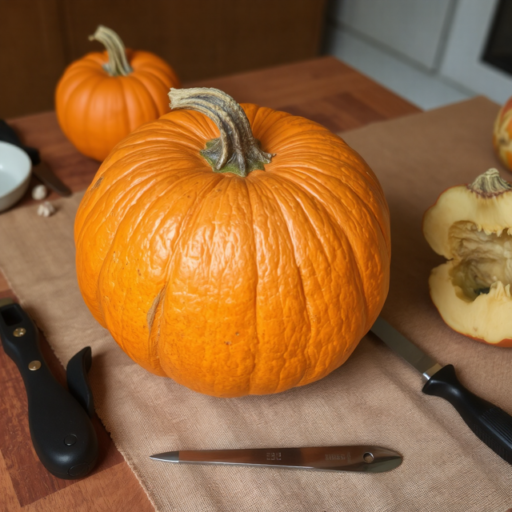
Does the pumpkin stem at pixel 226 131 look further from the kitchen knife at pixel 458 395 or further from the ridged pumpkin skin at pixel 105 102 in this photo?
the ridged pumpkin skin at pixel 105 102

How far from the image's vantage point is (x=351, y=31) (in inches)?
105

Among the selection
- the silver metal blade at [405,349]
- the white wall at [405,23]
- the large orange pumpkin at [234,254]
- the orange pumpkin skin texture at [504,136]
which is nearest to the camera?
the large orange pumpkin at [234,254]

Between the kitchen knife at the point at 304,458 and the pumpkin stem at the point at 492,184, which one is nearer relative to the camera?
the kitchen knife at the point at 304,458

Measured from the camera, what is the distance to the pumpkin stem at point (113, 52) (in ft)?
3.31

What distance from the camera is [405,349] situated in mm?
733

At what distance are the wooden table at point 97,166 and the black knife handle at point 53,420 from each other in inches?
1.0

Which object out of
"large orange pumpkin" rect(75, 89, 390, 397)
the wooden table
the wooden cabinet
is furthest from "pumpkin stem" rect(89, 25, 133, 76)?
the wooden cabinet

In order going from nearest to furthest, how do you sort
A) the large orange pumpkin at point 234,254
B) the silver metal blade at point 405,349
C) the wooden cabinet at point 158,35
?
the large orange pumpkin at point 234,254 → the silver metal blade at point 405,349 → the wooden cabinet at point 158,35

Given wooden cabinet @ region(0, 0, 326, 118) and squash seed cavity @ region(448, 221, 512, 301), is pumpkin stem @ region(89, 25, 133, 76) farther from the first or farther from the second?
wooden cabinet @ region(0, 0, 326, 118)

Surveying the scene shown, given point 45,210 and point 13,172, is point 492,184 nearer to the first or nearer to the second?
point 45,210

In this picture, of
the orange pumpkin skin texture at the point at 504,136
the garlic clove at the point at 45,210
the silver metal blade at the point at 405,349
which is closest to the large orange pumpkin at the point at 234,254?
the silver metal blade at the point at 405,349

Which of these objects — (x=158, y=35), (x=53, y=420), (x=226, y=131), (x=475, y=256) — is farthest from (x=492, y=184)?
(x=158, y=35)

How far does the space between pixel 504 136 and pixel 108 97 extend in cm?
82

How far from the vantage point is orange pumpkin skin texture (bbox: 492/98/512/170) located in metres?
1.06
